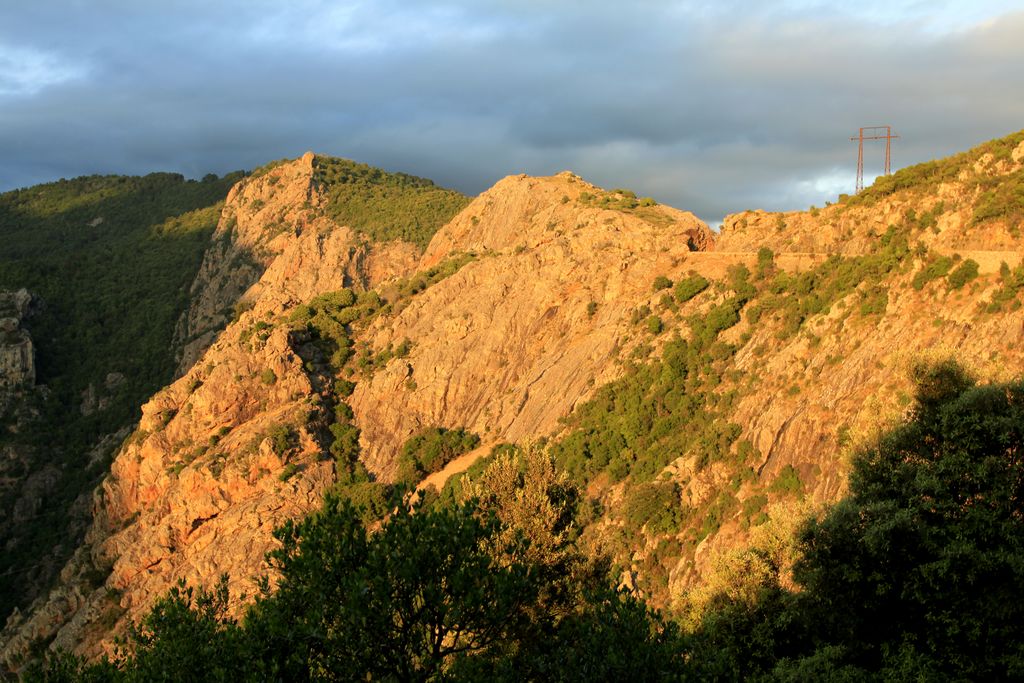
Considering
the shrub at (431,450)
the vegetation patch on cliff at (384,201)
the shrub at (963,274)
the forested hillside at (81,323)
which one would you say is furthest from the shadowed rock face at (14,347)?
the shrub at (963,274)

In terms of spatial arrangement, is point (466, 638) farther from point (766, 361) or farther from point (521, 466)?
point (766, 361)

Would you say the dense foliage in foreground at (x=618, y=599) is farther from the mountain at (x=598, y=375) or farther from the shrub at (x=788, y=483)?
the shrub at (x=788, y=483)

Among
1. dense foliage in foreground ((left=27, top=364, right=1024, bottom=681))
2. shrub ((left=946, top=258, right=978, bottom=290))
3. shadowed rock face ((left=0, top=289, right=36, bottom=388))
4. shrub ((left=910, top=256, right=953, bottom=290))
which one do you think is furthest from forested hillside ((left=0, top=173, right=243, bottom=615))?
shrub ((left=946, top=258, right=978, bottom=290))

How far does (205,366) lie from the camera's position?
57375 millimetres

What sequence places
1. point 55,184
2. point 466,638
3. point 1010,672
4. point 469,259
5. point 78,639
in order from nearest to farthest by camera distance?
point 466,638
point 1010,672
point 78,639
point 469,259
point 55,184

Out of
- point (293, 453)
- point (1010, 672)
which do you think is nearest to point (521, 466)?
point (1010, 672)

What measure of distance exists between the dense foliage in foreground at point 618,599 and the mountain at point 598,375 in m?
2.36

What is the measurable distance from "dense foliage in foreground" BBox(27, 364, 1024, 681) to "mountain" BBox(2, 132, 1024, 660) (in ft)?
7.75

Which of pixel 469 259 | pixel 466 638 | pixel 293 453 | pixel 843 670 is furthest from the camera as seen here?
pixel 469 259

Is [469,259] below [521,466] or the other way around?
the other way around

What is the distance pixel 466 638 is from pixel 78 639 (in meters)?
38.7

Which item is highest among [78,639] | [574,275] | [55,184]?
[55,184]

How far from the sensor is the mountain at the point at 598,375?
32.2 meters

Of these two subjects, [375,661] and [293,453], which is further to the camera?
[293,453]
